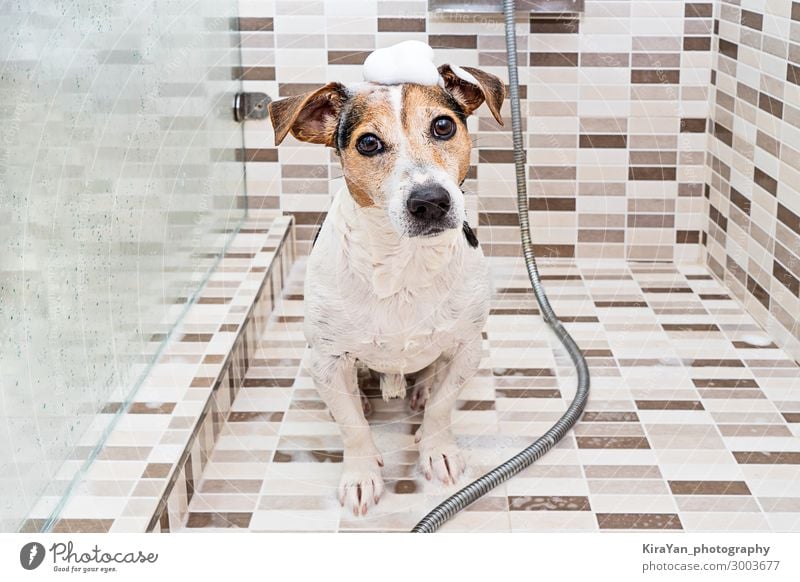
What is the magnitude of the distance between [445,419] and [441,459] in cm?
8

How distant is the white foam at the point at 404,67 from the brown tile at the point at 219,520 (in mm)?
753

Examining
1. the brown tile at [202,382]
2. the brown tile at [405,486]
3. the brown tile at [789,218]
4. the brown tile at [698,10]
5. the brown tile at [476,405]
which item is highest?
the brown tile at [698,10]

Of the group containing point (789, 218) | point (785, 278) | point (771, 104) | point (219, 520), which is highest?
point (771, 104)

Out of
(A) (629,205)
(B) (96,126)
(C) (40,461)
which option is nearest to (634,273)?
(A) (629,205)

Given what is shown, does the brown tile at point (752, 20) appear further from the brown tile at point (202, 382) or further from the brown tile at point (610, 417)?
the brown tile at point (202, 382)

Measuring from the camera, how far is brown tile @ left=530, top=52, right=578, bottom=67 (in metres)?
2.87

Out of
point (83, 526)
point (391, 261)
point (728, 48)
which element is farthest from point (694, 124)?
point (83, 526)

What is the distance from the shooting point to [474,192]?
2982mm

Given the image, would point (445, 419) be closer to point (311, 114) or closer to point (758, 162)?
point (311, 114)

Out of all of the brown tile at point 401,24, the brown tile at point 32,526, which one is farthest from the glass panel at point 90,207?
the brown tile at point 401,24

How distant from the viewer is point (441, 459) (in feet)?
6.22

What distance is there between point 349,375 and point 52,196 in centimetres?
58

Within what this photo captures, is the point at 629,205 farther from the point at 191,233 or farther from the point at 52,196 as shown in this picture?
the point at 52,196

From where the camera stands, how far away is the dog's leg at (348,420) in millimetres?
1840
